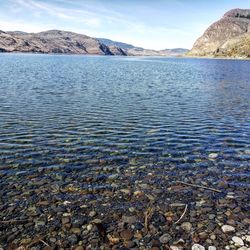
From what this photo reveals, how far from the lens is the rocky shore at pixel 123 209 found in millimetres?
12500

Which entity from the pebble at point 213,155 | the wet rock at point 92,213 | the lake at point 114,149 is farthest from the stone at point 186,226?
the pebble at point 213,155

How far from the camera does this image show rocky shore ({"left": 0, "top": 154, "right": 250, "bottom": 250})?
492 inches

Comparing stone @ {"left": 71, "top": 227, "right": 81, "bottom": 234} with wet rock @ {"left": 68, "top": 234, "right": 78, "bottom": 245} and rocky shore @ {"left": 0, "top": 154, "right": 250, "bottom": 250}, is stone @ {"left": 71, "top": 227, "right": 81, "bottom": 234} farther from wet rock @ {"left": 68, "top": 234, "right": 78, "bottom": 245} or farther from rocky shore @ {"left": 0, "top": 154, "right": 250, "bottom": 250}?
wet rock @ {"left": 68, "top": 234, "right": 78, "bottom": 245}

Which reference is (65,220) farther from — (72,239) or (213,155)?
(213,155)

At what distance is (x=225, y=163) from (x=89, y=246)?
12.5m

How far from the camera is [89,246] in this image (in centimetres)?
1209

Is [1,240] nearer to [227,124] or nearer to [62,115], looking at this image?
[62,115]

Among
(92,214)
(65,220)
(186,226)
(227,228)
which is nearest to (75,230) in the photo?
(65,220)

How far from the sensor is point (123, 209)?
49.2ft

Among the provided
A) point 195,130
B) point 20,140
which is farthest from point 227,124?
point 20,140

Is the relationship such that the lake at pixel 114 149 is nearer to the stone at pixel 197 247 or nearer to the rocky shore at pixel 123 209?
the rocky shore at pixel 123 209

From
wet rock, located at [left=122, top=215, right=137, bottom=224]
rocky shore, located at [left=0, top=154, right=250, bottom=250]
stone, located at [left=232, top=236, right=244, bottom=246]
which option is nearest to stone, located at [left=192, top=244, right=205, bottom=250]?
rocky shore, located at [left=0, top=154, right=250, bottom=250]

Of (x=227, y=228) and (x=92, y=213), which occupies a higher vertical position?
(x=227, y=228)

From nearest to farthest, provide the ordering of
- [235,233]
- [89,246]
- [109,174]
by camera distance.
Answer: [89,246]
[235,233]
[109,174]
